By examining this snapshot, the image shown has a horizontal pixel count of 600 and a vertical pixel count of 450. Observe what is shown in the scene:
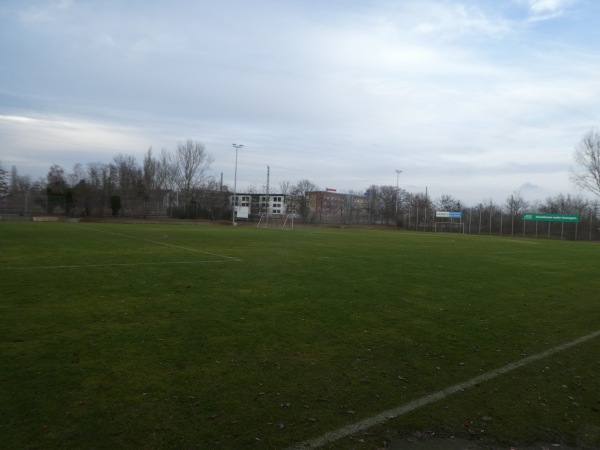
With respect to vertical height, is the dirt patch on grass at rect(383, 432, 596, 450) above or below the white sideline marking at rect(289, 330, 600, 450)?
below

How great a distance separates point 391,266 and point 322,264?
2346 millimetres

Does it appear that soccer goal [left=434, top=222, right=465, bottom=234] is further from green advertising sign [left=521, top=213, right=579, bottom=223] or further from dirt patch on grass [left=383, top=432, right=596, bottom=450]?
dirt patch on grass [left=383, top=432, right=596, bottom=450]

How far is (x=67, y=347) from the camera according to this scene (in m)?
5.22

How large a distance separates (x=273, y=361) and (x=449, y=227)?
6426 cm

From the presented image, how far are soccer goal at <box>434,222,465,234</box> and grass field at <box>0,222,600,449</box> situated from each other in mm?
55815

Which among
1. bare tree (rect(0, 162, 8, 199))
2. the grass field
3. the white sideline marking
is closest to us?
the white sideline marking

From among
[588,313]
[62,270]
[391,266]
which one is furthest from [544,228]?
[62,270]

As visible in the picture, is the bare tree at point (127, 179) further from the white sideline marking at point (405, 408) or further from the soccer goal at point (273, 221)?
the white sideline marking at point (405, 408)

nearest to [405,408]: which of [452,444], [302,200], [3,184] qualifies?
[452,444]

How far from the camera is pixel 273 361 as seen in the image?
5074 millimetres

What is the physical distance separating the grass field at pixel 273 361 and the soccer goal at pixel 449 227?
55815mm

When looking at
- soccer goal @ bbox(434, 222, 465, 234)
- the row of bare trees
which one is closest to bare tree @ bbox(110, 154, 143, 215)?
the row of bare trees

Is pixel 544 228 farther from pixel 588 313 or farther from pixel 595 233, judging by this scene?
pixel 588 313

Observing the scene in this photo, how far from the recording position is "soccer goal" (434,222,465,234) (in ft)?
210
